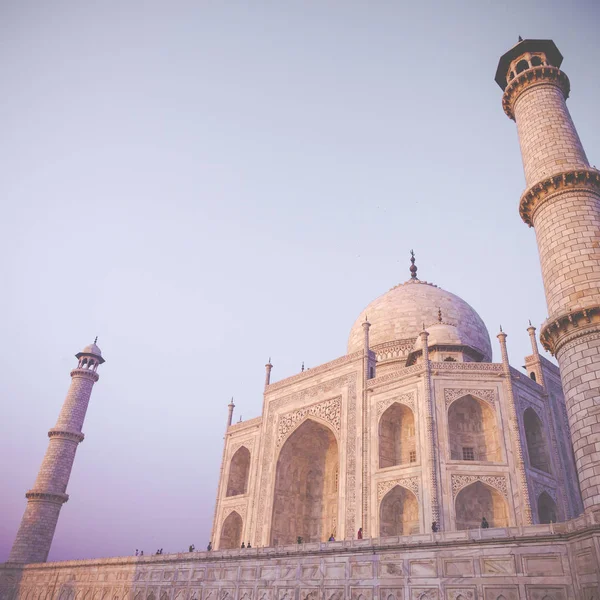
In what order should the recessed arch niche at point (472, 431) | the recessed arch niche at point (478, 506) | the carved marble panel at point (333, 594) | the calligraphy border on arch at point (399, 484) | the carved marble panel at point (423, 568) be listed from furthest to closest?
the recessed arch niche at point (472, 431) → the calligraphy border on arch at point (399, 484) → the recessed arch niche at point (478, 506) → the carved marble panel at point (333, 594) → the carved marble panel at point (423, 568)

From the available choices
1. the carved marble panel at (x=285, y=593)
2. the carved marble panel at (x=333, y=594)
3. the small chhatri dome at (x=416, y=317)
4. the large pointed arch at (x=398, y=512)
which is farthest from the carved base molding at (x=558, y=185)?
the small chhatri dome at (x=416, y=317)

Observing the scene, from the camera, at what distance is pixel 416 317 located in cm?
2431

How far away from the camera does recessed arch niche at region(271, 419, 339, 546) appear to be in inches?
784

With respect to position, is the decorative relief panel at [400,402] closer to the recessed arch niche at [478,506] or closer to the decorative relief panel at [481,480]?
the decorative relief panel at [481,480]

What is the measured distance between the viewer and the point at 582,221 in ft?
34.0

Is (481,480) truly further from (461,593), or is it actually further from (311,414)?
(461,593)

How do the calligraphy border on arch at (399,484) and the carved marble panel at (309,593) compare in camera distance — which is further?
the calligraphy border on arch at (399,484)

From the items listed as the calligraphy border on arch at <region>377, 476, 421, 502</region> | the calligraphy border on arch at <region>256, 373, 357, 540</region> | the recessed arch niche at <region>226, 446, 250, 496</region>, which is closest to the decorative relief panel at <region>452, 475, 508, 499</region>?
the calligraphy border on arch at <region>377, 476, 421, 502</region>

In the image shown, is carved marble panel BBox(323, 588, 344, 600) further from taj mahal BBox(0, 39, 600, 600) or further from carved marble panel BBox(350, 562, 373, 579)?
carved marble panel BBox(350, 562, 373, 579)

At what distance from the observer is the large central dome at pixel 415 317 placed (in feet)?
78.6

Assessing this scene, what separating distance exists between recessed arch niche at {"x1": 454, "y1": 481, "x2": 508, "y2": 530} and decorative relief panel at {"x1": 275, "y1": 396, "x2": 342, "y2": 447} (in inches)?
195

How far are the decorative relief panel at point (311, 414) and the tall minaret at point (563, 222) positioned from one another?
1023 centimetres

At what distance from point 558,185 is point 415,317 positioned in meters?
13.7

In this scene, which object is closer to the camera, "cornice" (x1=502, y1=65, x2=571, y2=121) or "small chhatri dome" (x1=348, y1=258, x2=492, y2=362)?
"cornice" (x1=502, y1=65, x2=571, y2=121)
